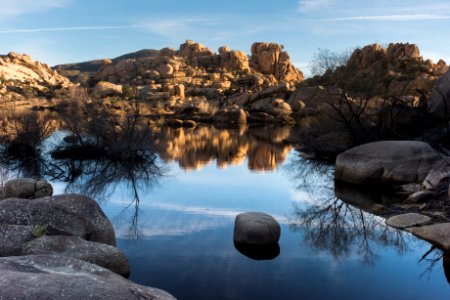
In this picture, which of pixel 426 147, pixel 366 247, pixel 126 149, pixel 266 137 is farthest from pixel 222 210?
pixel 266 137

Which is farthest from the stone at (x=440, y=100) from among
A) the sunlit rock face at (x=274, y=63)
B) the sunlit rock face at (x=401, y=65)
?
the sunlit rock face at (x=274, y=63)

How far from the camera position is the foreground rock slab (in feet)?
16.5

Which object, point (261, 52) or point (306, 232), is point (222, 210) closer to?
point (306, 232)

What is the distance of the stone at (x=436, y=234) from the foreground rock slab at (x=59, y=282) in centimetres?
679

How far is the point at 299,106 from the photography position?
5878cm

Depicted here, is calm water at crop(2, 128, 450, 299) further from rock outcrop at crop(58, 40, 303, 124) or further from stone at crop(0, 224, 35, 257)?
rock outcrop at crop(58, 40, 303, 124)

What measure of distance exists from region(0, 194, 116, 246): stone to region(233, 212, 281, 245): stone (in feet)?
9.35

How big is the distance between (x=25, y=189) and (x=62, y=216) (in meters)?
5.09

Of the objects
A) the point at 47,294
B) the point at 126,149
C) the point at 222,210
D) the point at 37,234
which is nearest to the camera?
the point at 47,294

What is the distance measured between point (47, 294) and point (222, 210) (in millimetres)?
9054

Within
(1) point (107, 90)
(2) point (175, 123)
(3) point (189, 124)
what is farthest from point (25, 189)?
(1) point (107, 90)

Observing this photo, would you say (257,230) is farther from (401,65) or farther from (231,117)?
(401,65)

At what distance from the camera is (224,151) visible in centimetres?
2838

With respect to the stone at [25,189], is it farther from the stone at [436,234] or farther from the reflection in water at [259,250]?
the stone at [436,234]
